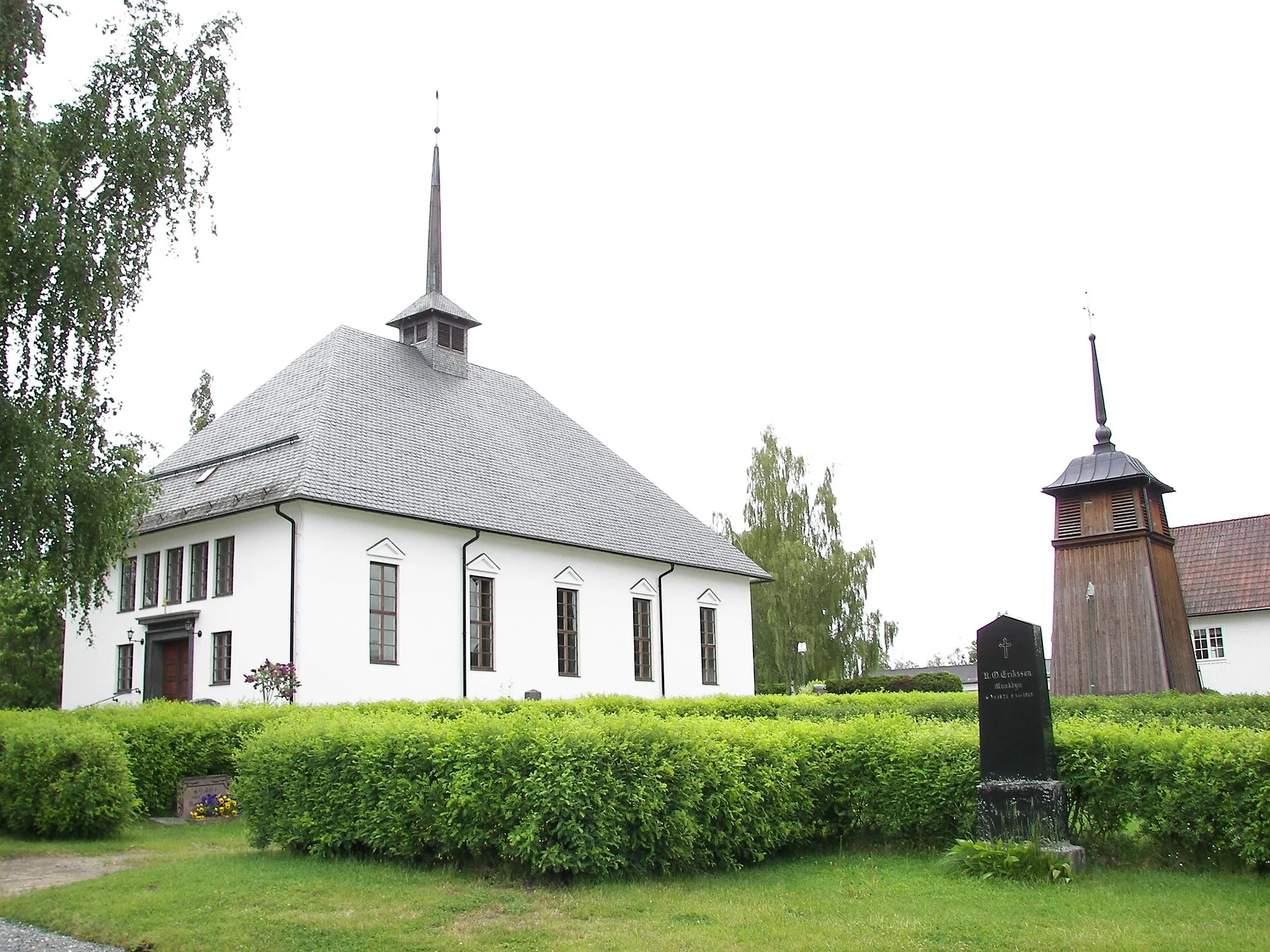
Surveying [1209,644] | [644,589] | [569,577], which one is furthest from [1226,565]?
[569,577]

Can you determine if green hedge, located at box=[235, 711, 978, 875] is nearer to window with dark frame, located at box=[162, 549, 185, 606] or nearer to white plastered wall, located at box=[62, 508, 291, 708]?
white plastered wall, located at box=[62, 508, 291, 708]

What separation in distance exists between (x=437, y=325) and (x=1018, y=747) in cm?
2298

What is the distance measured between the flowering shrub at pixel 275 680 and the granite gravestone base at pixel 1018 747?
1340cm

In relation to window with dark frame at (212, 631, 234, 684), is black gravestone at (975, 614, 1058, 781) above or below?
below

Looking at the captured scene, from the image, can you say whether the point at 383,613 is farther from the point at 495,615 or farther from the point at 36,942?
the point at 36,942

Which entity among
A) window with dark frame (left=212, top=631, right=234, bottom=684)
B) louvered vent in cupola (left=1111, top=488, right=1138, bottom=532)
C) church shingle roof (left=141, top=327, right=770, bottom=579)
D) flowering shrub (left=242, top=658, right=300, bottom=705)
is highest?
church shingle roof (left=141, top=327, right=770, bottom=579)

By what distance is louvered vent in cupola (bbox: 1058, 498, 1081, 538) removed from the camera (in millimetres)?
24859

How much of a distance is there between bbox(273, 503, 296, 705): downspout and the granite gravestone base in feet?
45.1

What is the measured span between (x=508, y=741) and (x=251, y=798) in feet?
10.3

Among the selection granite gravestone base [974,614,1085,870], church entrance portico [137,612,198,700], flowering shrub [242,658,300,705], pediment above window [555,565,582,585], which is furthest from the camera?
pediment above window [555,565,582,585]

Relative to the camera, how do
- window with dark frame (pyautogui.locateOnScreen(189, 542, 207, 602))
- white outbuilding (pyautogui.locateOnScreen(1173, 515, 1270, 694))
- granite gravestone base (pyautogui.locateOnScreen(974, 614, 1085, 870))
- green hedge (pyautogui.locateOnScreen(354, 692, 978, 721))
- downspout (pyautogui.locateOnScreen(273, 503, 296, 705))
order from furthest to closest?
white outbuilding (pyautogui.locateOnScreen(1173, 515, 1270, 694)) → window with dark frame (pyautogui.locateOnScreen(189, 542, 207, 602)) → downspout (pyautogui.locateOnScreen(273, 503, 296, 705)) → green hedge (pyautogui.locateOnScreen(354, 692, 978, 721)) → granite gravestone base (pyautogui.locateOnScreen(974, 614, 1085, 870))

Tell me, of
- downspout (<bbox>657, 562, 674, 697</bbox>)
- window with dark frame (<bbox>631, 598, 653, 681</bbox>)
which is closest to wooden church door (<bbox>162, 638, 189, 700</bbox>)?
window with dark frame (<bbox>631, 598, 653, 681</bbox>)

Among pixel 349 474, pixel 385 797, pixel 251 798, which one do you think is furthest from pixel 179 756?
pixel 349 474

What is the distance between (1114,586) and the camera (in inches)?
951
